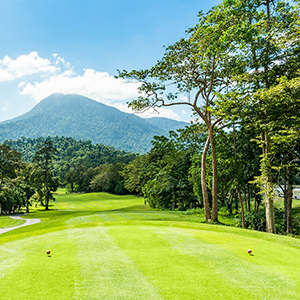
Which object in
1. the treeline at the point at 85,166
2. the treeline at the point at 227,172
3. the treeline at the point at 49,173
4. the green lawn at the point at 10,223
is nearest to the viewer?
the treeline at the point at 227,172

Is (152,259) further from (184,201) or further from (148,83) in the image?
(184,201)

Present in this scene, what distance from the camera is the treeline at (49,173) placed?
42719 millimetres

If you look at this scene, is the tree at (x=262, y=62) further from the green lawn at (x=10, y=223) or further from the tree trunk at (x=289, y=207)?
the green lawn at (x=10, y=223)

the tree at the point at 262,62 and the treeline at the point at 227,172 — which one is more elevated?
the tree at the point at 262,62

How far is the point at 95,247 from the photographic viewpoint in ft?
25.1

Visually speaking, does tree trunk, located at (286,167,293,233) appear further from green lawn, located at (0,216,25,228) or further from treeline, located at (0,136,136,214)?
treeline, located at (0,136,136,214)

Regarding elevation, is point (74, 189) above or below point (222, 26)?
below

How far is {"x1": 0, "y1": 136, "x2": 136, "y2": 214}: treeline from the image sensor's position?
42719mm

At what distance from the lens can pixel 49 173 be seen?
49.1 m

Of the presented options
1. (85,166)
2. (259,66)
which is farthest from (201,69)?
(85,166)

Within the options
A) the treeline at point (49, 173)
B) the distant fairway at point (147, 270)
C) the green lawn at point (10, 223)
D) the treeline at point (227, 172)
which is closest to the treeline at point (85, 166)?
the treeline at point (49, 173)

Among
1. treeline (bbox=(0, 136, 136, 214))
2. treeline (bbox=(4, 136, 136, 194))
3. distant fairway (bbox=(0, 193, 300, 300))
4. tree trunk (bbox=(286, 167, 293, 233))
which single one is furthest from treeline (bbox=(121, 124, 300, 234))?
treeline (bbox=(4, 136, 136, 194))

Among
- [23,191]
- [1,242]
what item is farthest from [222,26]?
[23,191]

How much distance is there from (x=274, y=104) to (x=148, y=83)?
9.62 m
